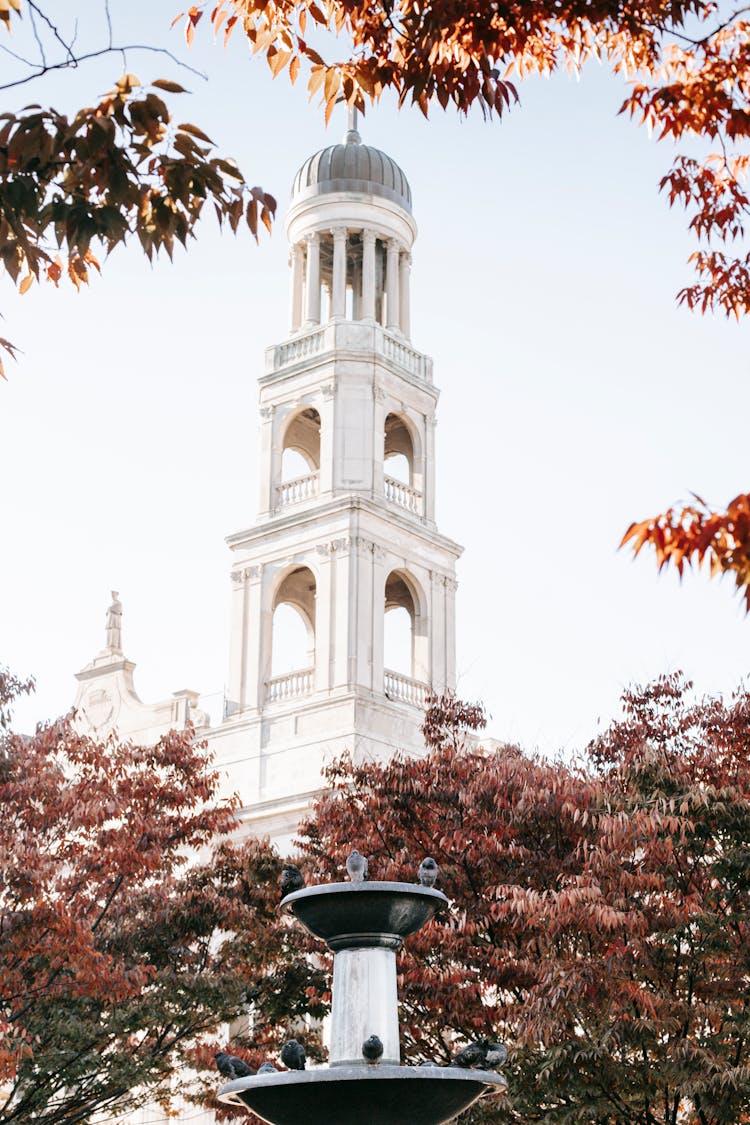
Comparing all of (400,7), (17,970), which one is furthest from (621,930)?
(400,7)

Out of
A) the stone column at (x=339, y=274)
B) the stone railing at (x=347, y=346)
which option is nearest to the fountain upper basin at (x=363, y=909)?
the stone railing at (x=347, y=346)

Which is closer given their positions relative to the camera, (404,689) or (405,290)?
(404,689)

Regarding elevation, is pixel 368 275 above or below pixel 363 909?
above

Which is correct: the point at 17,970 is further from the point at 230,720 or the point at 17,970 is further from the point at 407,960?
the point at 230,720

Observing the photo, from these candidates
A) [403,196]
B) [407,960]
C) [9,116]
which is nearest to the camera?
[9,116]

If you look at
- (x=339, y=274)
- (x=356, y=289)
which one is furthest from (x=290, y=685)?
(x=356, y=289)

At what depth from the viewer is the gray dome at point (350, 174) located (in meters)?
42.6

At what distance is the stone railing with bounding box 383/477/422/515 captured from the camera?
39.5 metres

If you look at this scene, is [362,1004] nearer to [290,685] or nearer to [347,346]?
[290,685]

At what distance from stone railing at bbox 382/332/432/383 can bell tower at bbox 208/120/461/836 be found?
0.05 m

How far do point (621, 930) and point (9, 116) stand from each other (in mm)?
13016

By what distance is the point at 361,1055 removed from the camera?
11.2m

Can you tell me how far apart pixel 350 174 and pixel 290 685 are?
14615 millimetres

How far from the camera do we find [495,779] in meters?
20.0
